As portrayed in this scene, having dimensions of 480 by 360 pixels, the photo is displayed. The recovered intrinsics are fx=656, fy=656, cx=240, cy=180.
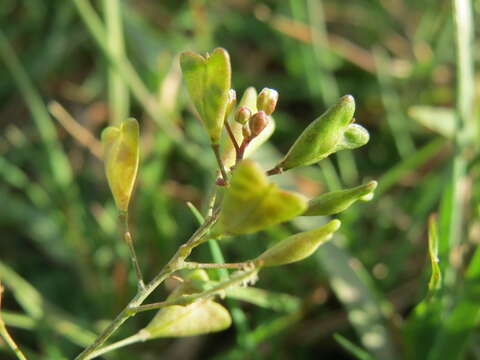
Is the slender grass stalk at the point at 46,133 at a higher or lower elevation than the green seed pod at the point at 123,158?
lower

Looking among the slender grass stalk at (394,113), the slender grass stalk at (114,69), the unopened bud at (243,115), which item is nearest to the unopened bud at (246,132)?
the unopened bud at (243,115)

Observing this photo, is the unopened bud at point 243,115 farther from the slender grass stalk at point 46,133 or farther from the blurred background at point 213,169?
the slender grass stalk at point 46,133

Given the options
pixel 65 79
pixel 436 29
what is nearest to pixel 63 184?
pixel 65 79

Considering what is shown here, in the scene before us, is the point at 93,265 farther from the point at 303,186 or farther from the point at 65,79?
the point at 65,79

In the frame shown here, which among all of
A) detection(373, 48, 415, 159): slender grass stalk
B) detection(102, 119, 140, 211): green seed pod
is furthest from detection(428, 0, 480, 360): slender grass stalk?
detection(102, 119, 140, 211): green seed pod

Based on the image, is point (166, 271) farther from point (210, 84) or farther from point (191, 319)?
point (210, 84)

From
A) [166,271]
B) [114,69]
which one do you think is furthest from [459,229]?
[114,69]
